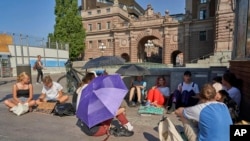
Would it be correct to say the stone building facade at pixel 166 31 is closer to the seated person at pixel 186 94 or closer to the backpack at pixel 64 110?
the seated person at pixel 186 94

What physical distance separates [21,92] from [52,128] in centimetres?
201

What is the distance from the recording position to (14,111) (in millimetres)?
5641

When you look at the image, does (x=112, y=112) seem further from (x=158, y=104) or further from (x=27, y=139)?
(x=158, y=104)

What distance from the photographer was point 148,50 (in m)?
43.4

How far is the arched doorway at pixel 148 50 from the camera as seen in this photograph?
39.6 m

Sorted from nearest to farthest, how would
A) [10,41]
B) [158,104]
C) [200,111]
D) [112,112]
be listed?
[200,111]
[112,112]
[158,104]
[10,41]

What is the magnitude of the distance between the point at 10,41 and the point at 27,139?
2160 cm

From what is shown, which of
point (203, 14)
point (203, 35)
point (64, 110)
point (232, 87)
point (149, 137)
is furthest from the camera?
point (203, 14)

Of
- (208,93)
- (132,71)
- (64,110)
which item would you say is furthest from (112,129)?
(132,71)

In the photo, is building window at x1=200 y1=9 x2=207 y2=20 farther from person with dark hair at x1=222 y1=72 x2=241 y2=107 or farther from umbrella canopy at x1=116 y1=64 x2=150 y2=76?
person with dark hair at x1=222 y1=72 x2=241 y2=107

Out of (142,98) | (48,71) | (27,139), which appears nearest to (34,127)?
(27,139)

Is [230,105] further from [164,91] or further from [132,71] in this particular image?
[132,71]

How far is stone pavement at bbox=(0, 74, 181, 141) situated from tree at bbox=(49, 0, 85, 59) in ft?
105

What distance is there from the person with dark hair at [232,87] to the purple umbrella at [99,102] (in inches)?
96.0
